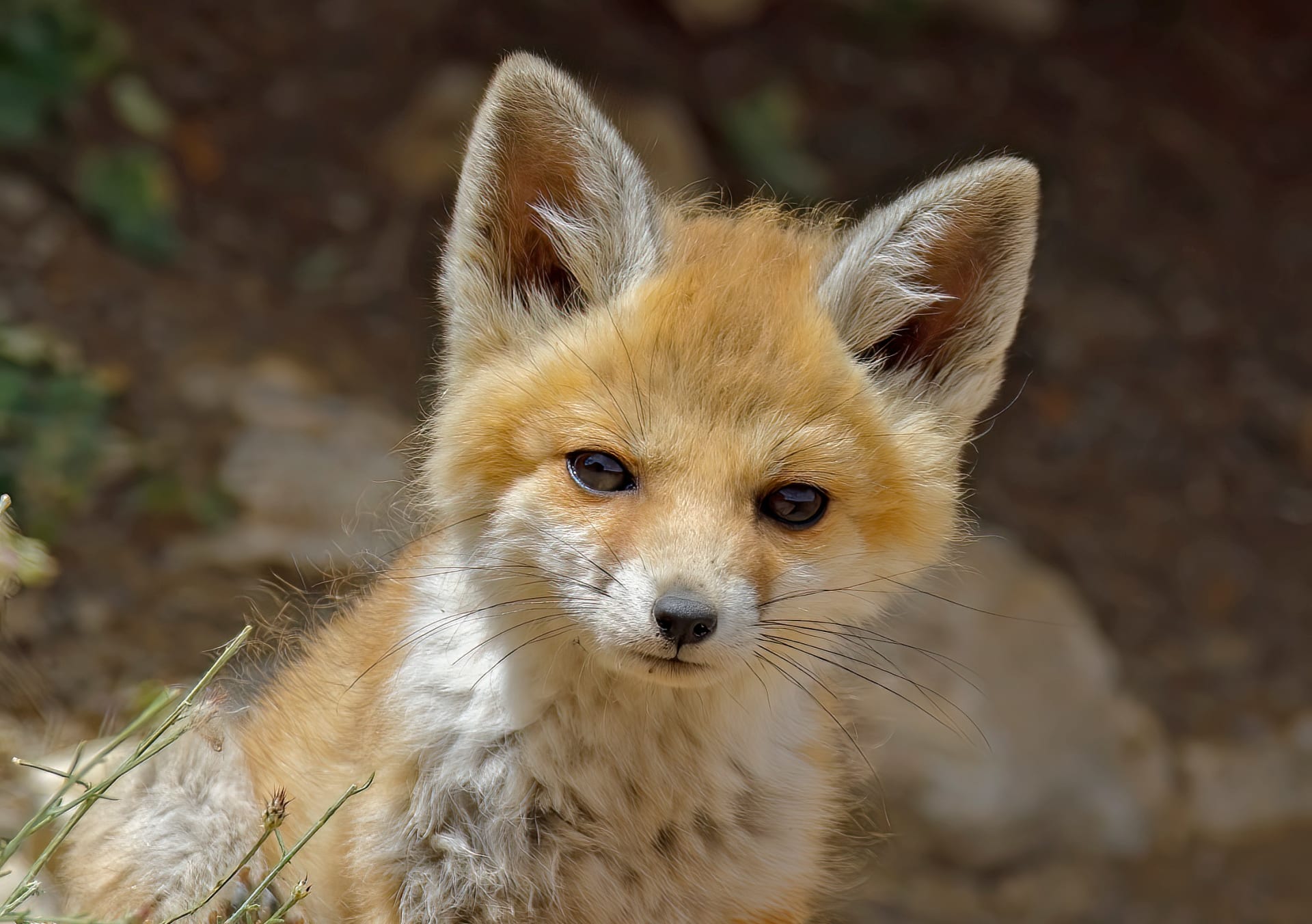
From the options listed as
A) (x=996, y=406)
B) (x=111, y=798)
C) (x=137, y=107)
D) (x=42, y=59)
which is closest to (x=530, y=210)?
(x=111, y=798)

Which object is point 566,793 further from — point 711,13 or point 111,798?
point 711,13

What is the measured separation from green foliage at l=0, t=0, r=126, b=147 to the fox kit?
348 cm

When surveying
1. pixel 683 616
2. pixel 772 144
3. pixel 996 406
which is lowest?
pixel 996 406

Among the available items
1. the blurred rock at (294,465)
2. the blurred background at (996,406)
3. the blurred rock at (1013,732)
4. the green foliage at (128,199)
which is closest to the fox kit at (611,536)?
the blurred background at (996,406)

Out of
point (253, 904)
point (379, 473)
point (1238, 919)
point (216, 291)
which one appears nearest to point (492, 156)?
point (253, 904)

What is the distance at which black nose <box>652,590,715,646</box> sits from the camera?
2010mm

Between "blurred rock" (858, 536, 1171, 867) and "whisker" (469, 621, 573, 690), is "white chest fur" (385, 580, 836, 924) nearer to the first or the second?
"whisker" (469, 621, 573, 690)

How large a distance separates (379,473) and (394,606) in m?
2.30

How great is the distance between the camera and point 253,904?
90.2 inches

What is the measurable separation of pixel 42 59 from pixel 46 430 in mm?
1795

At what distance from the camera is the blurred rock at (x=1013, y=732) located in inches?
202

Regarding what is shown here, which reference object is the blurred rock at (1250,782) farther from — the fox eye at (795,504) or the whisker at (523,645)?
the whisker at (523,645)

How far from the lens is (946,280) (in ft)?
8.52

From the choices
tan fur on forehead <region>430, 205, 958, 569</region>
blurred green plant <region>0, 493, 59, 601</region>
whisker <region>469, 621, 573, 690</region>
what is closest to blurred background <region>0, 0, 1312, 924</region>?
blurred green plant <region>0, 493, 59, 601</region>
